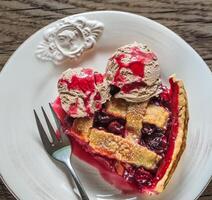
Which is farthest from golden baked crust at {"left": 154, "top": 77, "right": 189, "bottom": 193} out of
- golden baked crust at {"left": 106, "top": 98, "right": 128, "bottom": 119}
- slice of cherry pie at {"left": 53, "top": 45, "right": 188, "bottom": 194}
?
golden baked crust at {"left": 106, "top": 98, "right": 128, "bottom": 119}

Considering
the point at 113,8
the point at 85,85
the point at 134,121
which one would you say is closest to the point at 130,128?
the point at 134,121

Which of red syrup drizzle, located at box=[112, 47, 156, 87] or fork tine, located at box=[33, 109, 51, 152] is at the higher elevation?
red syrup drizzle, located at box=[112, 47, 156, 87]

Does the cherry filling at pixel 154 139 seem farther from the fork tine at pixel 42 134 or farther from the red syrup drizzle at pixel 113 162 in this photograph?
the fork tine at pixel 42 134

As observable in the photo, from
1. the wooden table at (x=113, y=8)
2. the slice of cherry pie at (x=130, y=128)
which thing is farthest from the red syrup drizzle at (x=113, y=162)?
the wooden table at (x=113, y=8)

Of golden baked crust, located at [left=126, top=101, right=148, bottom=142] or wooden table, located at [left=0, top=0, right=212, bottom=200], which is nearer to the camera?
golden baked crust, located at [left=126, top=101, right=148, bottom=142]

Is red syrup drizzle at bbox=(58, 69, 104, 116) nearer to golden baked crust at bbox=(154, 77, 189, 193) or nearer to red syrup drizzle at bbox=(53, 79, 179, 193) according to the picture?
red syrup drizzle at bbox=(53, 79, 179, 193)

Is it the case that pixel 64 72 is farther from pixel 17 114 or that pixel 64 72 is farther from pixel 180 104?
pixel 180 104

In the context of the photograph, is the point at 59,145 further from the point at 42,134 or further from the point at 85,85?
the point at 85,85

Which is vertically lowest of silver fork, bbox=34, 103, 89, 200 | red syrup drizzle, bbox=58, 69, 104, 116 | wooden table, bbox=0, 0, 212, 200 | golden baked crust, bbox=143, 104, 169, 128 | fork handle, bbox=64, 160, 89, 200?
fork handle, bbox=64, 160, 89, 200
